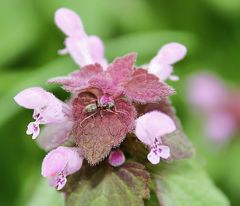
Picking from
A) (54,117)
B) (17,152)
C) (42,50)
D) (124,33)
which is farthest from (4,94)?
(54,117)

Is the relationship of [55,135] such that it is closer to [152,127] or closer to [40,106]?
[40,106]

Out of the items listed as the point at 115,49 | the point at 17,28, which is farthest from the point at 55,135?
the point at 17,28

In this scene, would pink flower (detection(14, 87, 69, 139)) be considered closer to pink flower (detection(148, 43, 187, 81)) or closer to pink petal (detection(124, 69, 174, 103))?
pink petal (detection(124, 69, 174, 103))

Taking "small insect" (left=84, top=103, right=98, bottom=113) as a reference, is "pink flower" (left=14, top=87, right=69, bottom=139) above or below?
above

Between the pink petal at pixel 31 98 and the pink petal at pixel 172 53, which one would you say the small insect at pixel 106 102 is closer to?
the pink petal at pixel 31 98

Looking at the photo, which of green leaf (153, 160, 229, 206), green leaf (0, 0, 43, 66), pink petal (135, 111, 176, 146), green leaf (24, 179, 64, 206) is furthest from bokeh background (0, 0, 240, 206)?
pink petal (135, 111, 176, 146)
